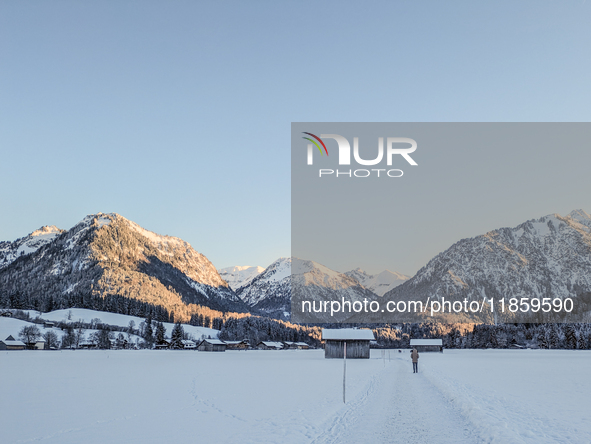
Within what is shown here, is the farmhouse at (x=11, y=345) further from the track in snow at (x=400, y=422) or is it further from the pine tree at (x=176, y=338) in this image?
the track in snow at (x=400, y=422)

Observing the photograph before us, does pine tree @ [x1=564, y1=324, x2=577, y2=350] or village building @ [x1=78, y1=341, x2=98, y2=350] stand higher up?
pine tree @ [x1=564, y1=324, x2=577, y2=350]

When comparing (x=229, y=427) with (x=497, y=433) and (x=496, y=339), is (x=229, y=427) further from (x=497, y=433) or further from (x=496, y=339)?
(x=496, y=339)

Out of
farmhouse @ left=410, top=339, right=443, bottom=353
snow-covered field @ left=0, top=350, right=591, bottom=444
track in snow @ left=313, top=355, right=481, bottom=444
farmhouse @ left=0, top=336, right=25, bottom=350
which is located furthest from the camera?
farmhouse @ left=0, top=336, right=25, bottom=350

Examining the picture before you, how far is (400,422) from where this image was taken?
12.7 meters

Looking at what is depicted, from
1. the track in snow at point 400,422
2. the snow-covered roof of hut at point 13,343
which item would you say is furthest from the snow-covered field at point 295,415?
the snow-covered roof of hut at point 13,343

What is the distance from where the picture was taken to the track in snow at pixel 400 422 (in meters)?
10.7

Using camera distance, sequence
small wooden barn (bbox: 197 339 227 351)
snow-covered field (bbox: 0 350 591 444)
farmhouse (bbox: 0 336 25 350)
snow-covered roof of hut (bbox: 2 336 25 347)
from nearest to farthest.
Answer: snow-covered field (bbox: 0 350 591 444) < farmhouse (bbox: 0 336 25 350) < snow-covered roof of hut (bbox: 2 336 25 347) < small wooden barn (bbox: 197 339 227 351)

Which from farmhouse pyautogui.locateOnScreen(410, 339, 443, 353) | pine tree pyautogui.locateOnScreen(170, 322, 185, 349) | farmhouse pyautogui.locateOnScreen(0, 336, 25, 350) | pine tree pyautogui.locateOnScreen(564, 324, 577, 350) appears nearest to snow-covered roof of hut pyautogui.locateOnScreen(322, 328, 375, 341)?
farmhouse pyautogui.locateOnScreen(410, 339, 443, 353)

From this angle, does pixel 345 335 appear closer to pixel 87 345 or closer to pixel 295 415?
pixel 295 415

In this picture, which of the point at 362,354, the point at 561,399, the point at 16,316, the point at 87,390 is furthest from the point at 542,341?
the point at 16,316

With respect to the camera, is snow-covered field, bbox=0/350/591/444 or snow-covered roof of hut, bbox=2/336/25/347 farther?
snow-covered roof of hut, bbox=2/336/25/347

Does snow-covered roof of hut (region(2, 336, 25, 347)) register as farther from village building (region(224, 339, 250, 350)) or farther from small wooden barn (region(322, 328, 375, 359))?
small wooden barn (region(322, 328, 375, 359))

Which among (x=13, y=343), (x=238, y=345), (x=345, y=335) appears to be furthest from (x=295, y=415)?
(x=238, y=345)

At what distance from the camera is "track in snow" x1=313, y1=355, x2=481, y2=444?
10680mm
